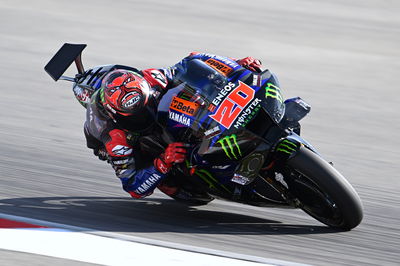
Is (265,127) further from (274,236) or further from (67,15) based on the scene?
(67,15)

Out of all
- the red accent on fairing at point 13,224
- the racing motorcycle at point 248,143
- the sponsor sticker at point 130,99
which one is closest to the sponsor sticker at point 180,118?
the racing motorcycle at point 248,143

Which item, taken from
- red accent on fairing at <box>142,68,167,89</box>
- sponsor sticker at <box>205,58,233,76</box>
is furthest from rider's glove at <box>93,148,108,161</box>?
sponsor sticker at <box>205,58,233,76</box>

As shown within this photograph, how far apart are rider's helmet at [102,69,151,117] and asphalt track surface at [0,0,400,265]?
0.93 meters

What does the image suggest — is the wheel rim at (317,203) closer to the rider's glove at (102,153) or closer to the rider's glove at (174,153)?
the rider's glove at (174,153)

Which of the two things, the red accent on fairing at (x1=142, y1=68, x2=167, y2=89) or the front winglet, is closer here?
the red accent on fairing at (x1=142, y1=68, x2=167, y2=89)

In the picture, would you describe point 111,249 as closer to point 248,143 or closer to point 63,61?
point 248,143

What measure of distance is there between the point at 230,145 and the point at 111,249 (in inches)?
46.3

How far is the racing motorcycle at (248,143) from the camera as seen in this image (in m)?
5.46

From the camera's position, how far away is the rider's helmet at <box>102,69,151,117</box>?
18.7 feet

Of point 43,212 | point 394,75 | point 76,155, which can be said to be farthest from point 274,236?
point 394,75

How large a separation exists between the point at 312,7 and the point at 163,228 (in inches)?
462

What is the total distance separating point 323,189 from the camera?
541 centimetres

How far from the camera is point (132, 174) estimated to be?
19.8 feet

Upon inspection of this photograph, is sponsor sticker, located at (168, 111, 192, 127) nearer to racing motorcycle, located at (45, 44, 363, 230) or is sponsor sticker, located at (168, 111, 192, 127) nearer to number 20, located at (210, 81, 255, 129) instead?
racing motorcycle, located at (45, 44, 363, 230)
